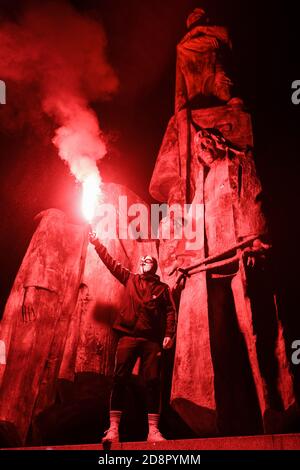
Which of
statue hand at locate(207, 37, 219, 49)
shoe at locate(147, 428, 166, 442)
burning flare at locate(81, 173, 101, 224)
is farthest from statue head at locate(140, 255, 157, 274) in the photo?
statue hand at locate(207, 37, 219, 49)

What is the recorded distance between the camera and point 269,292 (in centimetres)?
691

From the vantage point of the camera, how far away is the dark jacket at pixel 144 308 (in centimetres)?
591

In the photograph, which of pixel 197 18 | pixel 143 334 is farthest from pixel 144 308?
pixel 197 18

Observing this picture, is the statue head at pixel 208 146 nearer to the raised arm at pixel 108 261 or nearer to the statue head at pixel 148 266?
the statue head at pixel 148 266

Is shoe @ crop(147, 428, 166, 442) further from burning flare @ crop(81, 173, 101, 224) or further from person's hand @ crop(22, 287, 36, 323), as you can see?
person's hand @ crop(22, 287, 36, 323)

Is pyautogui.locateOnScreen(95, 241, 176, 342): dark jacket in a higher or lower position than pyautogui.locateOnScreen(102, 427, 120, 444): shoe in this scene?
higher

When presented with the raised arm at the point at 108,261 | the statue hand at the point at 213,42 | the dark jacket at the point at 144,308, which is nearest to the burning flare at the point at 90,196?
the raised arm at the point at 108,261

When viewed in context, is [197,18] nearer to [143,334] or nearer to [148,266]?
[148,266]

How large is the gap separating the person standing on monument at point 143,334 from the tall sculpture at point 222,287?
0.79 m

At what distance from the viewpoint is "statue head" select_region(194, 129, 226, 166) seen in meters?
8.58

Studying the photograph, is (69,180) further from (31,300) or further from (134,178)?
(31,300)

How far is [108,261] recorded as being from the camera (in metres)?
6.55

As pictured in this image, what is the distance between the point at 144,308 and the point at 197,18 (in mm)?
10221
